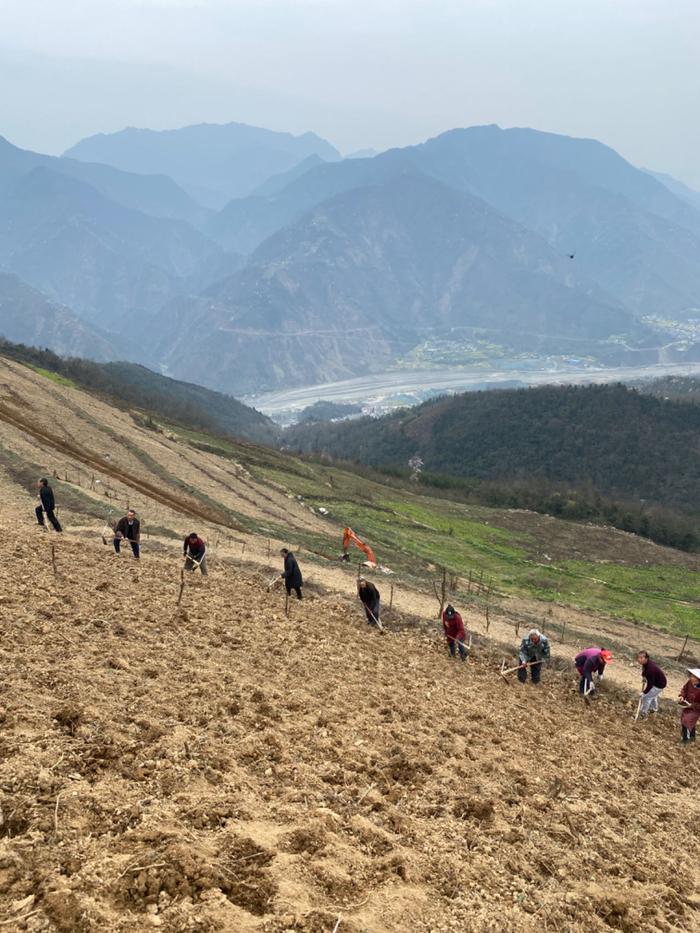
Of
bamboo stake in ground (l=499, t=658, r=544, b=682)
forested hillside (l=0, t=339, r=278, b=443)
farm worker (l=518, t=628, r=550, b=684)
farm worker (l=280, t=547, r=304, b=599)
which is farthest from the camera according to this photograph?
forested hillside (l=0, t=339, r=278, b=443)

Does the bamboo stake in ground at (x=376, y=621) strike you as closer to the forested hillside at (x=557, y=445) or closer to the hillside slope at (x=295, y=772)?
the hillside slope at (x=295, y=772)

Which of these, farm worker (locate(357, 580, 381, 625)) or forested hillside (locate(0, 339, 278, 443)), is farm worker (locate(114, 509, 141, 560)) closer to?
farm worker (locate(357, 580, 381, 625))

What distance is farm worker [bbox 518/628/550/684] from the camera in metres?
16.6

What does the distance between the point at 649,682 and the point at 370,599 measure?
7.47m

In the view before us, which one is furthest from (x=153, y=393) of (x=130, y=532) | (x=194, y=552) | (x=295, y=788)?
(x=295, y=788)

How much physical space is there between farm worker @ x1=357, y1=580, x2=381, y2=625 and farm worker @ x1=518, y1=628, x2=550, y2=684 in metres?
4.11

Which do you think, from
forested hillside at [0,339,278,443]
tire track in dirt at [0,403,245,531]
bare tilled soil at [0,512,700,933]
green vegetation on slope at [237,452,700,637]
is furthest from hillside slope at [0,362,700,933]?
forested hillside at [0,339,278,443]

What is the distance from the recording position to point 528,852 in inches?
344

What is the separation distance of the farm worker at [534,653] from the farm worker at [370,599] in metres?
4.11

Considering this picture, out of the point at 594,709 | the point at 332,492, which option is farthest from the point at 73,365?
the point at 594,709

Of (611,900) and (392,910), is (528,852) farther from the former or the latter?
(392,910)

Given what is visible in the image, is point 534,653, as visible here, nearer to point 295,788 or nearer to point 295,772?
point 295,772

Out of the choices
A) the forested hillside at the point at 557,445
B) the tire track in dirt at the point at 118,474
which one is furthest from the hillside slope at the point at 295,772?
the forested hillside at the point at 557,445

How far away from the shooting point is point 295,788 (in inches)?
350
